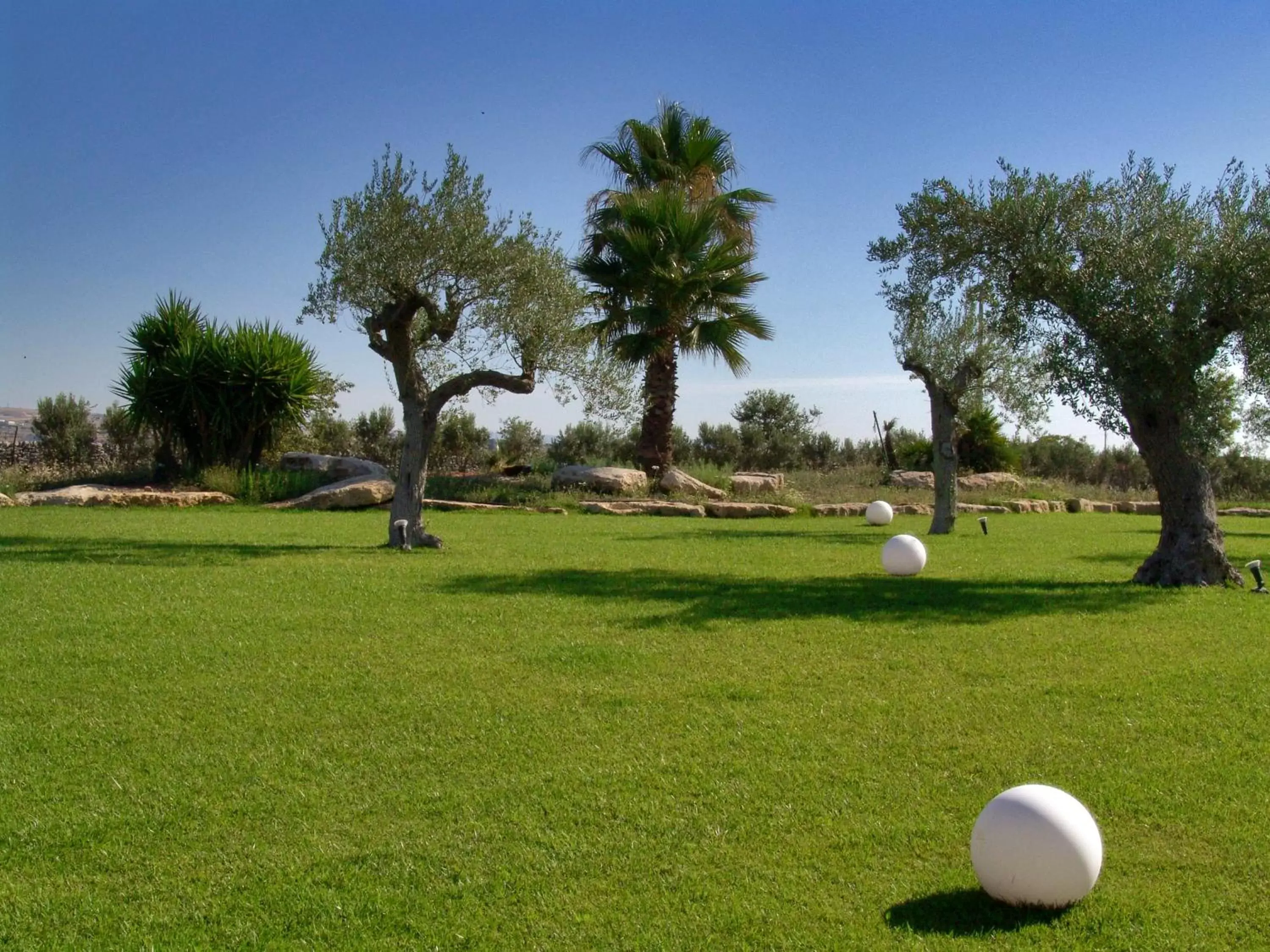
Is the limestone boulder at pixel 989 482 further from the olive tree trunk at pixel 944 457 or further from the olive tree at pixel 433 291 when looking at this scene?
the olive tree at pixel 433 291

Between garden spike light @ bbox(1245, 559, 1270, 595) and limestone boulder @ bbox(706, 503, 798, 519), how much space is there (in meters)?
11.8

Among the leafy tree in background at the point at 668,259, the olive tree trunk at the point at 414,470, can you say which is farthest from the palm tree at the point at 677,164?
the olive tree trunk at the point at 414,470

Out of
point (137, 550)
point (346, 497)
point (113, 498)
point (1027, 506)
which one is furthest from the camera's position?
point (1027, 506)

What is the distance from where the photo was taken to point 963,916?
3512 millimetres

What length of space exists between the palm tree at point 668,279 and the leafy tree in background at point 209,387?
757 cm

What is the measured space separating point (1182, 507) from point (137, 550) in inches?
465

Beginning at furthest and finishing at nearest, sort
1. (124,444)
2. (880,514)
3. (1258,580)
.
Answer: (124,444)
(880,514)
(1258,580)

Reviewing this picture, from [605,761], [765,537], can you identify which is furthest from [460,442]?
[605,761]

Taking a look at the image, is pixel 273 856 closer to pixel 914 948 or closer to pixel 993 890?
pixel 914 948

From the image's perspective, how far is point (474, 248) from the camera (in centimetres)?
1331

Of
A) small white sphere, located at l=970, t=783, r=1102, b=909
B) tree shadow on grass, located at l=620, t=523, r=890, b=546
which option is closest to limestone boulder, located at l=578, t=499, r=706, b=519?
tree shadow on grass, located at l=620, t=523, r=890, b=546

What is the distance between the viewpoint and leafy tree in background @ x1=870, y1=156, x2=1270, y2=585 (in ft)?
33.9

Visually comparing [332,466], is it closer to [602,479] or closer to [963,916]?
[602,479]

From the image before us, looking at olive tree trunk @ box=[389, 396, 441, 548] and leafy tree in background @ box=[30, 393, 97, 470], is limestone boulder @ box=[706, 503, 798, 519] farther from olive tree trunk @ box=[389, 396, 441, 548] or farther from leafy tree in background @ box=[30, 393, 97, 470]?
leafy tree in background @ box=[30, 393, 97, 470]
